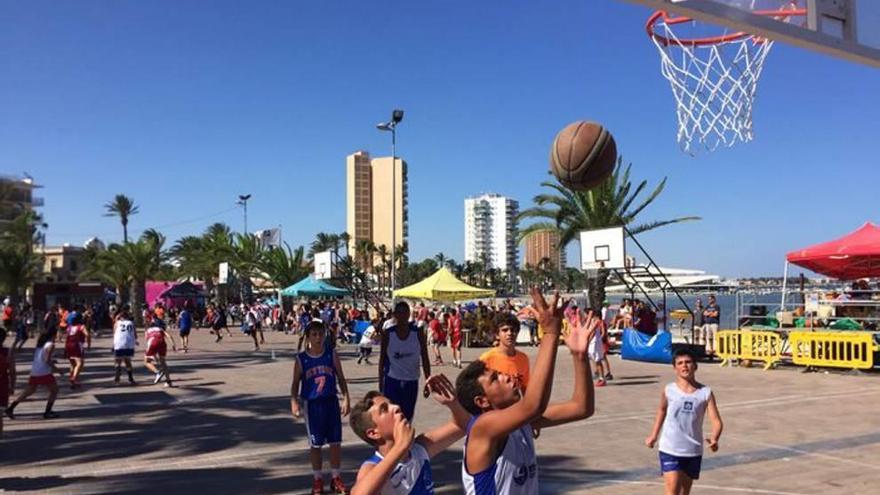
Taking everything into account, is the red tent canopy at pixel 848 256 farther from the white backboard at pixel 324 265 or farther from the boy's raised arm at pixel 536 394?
the boy's raised arm at pixel 536 394

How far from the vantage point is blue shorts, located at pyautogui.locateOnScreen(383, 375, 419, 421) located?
7.91 metres

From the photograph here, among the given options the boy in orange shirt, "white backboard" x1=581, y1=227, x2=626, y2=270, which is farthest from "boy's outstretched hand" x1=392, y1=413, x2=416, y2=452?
"white backboard" x1=581, y1=227, x2=626, y2=270

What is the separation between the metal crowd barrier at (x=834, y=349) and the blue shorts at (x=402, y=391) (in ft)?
41.2

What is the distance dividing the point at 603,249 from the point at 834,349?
7.11m

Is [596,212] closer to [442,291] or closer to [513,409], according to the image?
[442,291]

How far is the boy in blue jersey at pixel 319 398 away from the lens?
6.70 m

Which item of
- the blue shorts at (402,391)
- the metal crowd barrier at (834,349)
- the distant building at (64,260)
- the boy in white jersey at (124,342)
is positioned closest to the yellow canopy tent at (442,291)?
the metal crowd barrier at (834,349)

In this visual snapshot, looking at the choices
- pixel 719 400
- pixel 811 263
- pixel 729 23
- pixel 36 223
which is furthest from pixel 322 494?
pixel 36 223

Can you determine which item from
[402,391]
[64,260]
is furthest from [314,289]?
[64,260]

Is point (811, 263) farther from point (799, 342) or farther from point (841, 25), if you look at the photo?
point (841, 25)

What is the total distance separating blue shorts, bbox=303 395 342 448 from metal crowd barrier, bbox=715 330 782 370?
45.4 feet

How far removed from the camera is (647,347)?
20.2m

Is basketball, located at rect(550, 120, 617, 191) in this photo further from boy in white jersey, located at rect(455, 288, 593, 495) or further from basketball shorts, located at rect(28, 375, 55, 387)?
basketball shorts, located at rect(28, 375, 55, 387)

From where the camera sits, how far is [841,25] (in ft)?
20.1
